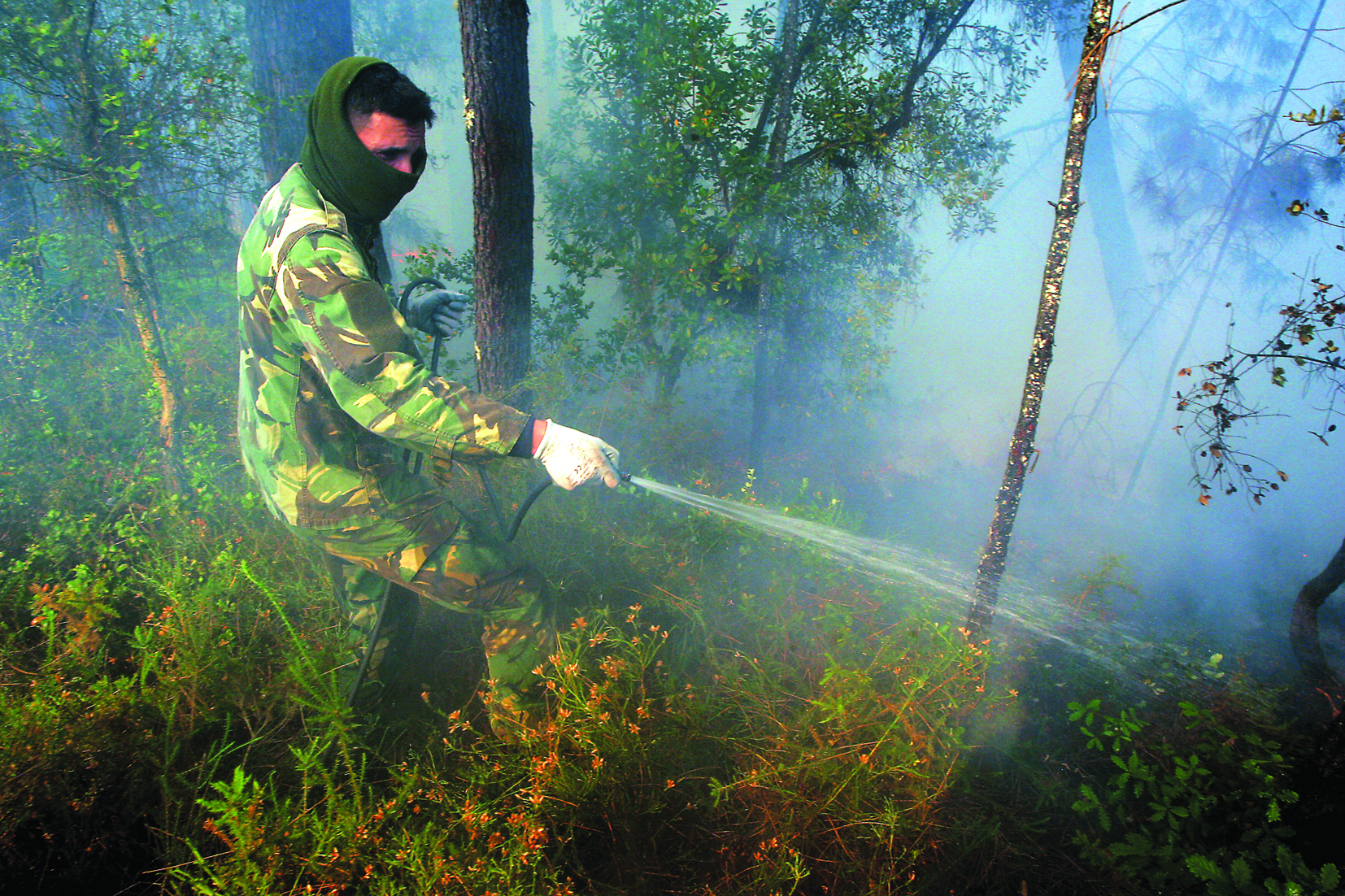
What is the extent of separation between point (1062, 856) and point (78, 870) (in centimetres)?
352

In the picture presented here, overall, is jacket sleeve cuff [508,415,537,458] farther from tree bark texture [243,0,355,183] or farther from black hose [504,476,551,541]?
tree bark texture [243,0,355,183]

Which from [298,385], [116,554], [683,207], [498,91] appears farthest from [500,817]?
[683,207]

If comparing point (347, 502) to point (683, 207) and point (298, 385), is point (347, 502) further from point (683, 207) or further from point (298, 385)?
point (683, 207)

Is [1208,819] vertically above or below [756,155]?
below

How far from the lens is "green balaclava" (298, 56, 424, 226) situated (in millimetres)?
1913

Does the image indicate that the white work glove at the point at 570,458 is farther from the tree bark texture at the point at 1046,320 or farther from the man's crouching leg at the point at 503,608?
the tree bark texture at the point at 1046,320

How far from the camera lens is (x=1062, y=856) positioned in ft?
7.49

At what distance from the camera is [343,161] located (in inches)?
76.7

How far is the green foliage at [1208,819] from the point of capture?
1.79m

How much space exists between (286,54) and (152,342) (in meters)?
2.61

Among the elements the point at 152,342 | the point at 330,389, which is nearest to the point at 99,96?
the point at 152,342

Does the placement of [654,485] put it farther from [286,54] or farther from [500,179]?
[286,54]

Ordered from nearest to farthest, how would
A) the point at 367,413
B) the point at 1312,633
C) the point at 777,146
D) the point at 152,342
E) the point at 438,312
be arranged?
the point at 367,413, the point at 438,312, the point at 1312,633, the point at 152,342, the point at 777,146

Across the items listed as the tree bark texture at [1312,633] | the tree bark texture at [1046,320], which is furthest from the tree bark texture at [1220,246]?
the tree bark texture at [1046,320]
